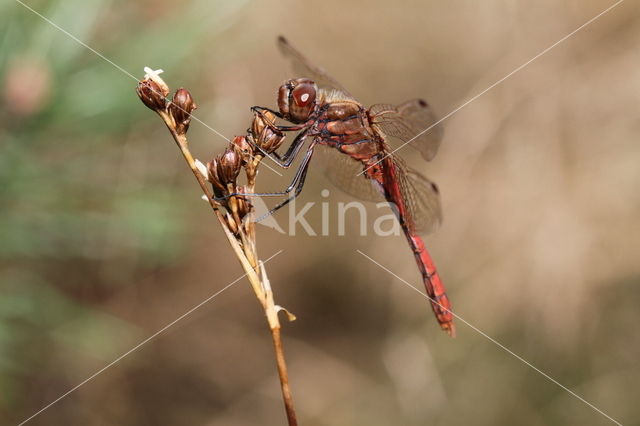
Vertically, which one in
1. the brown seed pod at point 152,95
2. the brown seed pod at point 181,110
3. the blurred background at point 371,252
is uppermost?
the brown seed pod at point 152,95

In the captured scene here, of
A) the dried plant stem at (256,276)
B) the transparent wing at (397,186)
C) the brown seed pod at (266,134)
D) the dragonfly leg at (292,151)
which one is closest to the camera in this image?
the dried plant stem at (256,276)

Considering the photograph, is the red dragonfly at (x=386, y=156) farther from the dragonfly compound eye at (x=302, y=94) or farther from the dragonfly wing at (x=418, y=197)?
the dragonfly compound eye at (x=302, y=94)

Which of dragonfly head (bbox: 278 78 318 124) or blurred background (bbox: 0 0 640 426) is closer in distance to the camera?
dragonfly head (bbox: 278 78 318 124)

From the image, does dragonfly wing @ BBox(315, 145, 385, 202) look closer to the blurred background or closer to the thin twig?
the blurred background

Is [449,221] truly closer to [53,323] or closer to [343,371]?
[343,371]

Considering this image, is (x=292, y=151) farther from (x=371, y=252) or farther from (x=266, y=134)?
(x=371, y=252)

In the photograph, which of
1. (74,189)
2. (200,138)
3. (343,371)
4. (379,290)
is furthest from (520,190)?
(74,189)

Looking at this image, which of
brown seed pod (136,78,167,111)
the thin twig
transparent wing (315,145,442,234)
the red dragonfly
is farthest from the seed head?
transparent wing (315,145,442,234)

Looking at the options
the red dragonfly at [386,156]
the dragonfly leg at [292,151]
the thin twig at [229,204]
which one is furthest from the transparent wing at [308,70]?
the thin twig at [229,204]
